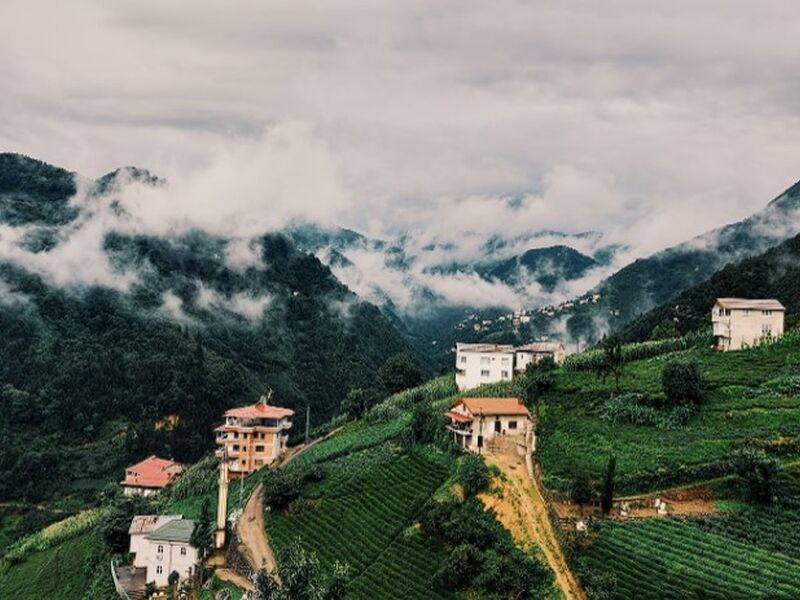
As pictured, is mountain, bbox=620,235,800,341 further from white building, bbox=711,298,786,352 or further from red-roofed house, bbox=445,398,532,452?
red-roofed house, bbox=445,398,532,452

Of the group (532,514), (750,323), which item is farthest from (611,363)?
(532,514)

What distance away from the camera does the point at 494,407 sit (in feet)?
189

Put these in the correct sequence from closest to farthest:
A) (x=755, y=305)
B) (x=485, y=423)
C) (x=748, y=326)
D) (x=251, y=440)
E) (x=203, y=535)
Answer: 1. (x=203, y=535)
2. (x=485, y=423)
3. (x=251, y=440)
4. (x=748, y=326)
5. (x=755, y=305)

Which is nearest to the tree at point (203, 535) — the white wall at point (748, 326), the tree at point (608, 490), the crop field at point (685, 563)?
the crop field at point (685, 563)

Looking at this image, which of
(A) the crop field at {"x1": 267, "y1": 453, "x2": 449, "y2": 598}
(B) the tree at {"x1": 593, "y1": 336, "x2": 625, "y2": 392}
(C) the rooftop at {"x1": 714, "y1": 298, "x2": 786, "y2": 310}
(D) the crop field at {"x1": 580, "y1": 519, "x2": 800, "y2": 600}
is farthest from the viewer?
(C) the rooftop at {"x1": 714, "y1": 298, "x2": 786, "y2": 310}

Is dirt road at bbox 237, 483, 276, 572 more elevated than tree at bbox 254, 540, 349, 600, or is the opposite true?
tree at bbox 254, 540, 349, 600

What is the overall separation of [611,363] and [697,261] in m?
135

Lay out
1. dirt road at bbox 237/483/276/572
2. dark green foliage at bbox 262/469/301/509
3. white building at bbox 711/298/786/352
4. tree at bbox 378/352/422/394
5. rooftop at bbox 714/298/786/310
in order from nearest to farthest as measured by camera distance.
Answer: dirt road at bbox 237/483/276/572, dark green foliage at bbox 262/469/301/509, white building at bbox 711/298/786/352, rooftop at bbox 714/298/786/310, tree at bbox 378/352/422/394

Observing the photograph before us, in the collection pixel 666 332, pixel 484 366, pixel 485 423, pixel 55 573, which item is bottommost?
pixel 55 573

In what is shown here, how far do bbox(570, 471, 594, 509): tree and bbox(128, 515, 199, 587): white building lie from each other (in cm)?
2362

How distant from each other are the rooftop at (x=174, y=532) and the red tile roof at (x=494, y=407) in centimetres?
1945

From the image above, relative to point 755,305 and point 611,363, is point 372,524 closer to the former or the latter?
point 611,363

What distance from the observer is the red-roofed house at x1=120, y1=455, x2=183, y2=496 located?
3450 inches

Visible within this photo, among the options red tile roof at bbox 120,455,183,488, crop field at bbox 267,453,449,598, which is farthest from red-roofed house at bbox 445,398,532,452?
red tile roof at bbox 120,455,183,488
